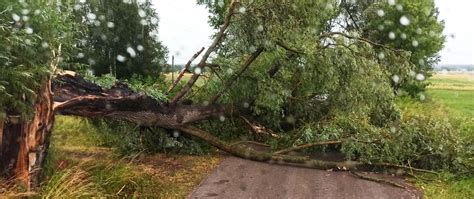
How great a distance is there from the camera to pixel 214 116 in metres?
9.41

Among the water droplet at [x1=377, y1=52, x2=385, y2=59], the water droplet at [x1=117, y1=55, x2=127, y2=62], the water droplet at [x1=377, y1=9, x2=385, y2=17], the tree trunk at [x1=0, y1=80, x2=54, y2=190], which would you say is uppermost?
the water droplet at [x1=377, y1=9, x2=385, y2=17]

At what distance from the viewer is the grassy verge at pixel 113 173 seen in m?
5.50

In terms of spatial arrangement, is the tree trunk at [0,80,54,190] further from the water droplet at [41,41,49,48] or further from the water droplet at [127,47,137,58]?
the water droplet at [127,47,137,58]

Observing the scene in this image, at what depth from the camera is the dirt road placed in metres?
6.51

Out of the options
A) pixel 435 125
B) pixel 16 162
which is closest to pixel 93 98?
pixel 16 162

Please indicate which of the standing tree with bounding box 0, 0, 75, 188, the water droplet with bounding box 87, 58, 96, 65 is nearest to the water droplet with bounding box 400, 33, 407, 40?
the water droplet with bounding box 87, 58, 96, 65

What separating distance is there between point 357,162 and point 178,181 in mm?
2842

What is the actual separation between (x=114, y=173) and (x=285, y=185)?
2.29m

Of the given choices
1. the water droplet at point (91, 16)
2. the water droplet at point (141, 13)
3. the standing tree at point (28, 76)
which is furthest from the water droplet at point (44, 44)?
the water droplet at point (141, 13)

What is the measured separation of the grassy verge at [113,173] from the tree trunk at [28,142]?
25 centimetres

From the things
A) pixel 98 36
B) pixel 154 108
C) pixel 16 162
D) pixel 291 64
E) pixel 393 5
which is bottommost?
pixel 16 162

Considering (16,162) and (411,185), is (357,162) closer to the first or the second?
(411,185)

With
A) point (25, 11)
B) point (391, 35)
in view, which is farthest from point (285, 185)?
point (391, 35)

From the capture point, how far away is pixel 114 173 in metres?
6.29
